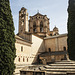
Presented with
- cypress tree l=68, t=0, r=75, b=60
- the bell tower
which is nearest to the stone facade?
the bell tower

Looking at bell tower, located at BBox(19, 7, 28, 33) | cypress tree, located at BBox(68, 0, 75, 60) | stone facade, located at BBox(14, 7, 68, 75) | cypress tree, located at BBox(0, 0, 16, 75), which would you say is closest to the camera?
cypress tree, located at BBox(0, 0, 16, 75)

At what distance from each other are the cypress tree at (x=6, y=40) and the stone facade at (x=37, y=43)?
34.7 ft

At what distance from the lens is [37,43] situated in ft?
88.1

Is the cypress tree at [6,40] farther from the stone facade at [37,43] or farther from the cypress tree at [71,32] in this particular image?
the stone facade at [37,43]

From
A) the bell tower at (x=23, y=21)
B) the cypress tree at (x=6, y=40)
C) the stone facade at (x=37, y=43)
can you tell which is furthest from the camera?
the bell tower at (x=23, y=21)

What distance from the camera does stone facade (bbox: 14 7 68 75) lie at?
71.5ft

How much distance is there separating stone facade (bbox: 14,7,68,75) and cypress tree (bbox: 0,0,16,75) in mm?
10582

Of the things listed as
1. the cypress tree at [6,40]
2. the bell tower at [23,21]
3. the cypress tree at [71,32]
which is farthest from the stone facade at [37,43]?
the cypress tree at [6,40]

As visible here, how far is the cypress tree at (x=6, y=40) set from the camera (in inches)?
330

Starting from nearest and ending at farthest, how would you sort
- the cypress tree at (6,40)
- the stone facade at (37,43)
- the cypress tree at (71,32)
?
the cypress tree at (6,40)
the cypress tree at (71,32)
the stone facade at (37,43)

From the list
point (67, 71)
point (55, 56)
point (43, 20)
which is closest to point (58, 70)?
point (67, 71)

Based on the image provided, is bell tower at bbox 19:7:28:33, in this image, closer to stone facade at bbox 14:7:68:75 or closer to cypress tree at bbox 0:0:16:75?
stone facade at bbox 14:7:68:75

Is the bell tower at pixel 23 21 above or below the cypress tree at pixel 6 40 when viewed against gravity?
above

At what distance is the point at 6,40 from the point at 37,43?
18183 mm
